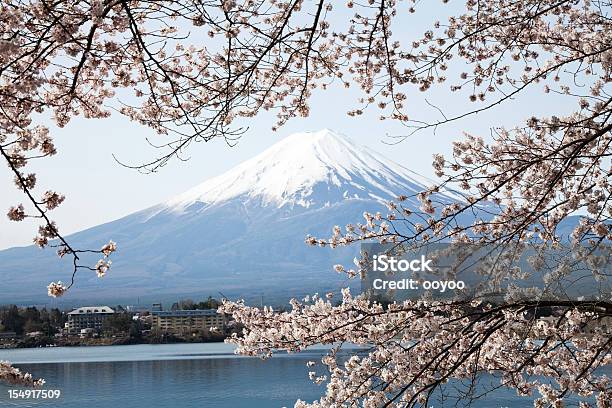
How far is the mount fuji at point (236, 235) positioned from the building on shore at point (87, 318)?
81.9 ft

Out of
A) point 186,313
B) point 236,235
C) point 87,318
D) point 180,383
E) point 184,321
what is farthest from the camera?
point 236,235

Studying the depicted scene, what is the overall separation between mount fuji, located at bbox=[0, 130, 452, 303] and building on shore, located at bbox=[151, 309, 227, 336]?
80.7ft

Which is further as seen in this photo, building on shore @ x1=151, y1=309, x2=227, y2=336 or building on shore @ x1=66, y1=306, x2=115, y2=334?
building on shore @ x1=66, y1=306, x2=115, y2=334

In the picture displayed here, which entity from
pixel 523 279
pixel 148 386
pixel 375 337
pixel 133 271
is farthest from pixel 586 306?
pixel 133 271

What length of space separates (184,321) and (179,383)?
7818mm

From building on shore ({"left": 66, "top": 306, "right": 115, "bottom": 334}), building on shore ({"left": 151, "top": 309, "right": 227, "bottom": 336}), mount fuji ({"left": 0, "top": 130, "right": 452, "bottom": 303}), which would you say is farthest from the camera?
mount fuji ({"left": 0, "top": 130, "right": 452, "bottom": 303})

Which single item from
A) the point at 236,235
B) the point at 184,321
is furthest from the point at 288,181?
the point at 184,321

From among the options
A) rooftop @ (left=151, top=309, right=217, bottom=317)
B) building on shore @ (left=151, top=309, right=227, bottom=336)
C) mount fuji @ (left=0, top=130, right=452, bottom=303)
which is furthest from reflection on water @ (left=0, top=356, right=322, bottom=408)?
mount fuji @ (left=0, top=130, right=452, bottom=303)

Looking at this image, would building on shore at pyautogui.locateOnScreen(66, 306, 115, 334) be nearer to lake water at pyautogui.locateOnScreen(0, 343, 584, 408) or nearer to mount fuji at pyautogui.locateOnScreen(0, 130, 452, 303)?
lake water at pyautogui.locateOnScreen(0, 343, 584, 408)

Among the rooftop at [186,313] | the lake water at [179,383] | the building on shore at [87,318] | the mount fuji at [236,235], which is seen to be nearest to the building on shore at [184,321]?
the rooftop at [186,313]

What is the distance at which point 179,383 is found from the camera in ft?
106

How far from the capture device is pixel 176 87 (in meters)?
3.11

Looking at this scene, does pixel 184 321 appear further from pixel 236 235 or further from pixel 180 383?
pixel 236 235

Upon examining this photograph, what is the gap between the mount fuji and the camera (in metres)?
74.8
